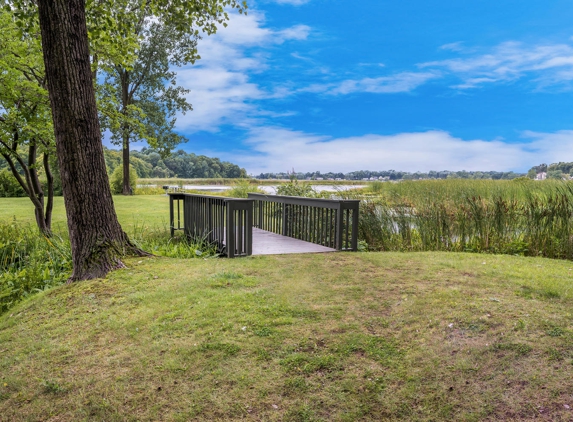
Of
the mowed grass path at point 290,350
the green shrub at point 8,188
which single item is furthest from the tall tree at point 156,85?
the mowed grass path at point 290,350

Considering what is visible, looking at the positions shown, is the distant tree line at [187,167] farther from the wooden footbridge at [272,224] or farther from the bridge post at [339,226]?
the bridge post at [339,226]

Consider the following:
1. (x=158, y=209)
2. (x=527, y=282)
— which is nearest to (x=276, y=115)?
(x=158, y=209)

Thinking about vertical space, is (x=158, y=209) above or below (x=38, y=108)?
below

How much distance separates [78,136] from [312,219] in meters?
4.29

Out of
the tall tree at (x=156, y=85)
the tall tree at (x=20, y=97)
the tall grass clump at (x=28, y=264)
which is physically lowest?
the tall grass clump at (x=28, y=264)

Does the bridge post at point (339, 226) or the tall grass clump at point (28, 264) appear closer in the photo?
the tall grass clump at point (28, 264)

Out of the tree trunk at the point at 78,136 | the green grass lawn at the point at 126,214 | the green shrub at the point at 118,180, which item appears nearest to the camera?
the tree trunk at the point at 78,136

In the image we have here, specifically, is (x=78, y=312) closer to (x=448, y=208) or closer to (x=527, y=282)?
(x=527, y=282)

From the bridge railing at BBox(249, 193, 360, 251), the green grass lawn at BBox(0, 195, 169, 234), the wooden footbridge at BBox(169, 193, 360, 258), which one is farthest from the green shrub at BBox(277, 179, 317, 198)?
the green grass lawn at BBox(0, 195, 169, 234)

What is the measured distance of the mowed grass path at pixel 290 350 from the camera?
2.25m

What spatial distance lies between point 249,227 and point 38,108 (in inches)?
176

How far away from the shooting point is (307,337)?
2.89 m

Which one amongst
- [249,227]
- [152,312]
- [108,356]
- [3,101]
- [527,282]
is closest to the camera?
[108,356]

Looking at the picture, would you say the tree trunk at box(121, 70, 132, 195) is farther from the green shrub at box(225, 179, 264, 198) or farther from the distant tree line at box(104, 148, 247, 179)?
the green shrub at box(225, 179, 264, 198)
